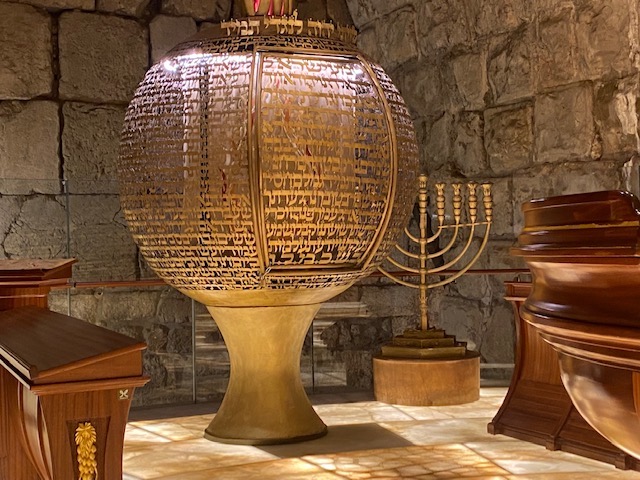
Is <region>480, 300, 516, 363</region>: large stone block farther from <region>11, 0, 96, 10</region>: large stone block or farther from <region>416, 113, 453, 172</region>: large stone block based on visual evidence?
<region>11, 0, 96, 10</region>: large stone block

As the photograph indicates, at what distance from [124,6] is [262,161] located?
285cm

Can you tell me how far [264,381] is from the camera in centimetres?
382

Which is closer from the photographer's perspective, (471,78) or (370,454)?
(370,454)

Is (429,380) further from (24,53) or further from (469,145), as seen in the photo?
(24,53)

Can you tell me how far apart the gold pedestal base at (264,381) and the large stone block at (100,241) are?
150 cm

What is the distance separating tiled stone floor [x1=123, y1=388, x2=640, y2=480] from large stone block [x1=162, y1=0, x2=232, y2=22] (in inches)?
108

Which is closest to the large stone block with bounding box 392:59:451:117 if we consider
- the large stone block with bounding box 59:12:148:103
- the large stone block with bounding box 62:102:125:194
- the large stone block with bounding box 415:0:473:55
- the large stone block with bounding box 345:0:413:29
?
the large stone block with bounding box 415:0:473:55

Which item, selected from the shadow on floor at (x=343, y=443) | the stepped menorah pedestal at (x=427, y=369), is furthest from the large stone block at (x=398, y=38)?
the shadow on floor at (x=343, y=443)

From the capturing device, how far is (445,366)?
448cm

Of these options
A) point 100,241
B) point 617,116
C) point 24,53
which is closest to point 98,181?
point 100,241

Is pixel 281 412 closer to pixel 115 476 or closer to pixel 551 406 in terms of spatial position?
pixel 551 406

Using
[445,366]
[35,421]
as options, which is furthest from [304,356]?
[35,421]

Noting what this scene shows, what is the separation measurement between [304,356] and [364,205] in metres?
1.89

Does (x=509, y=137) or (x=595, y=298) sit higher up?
(x=509, y=137)
